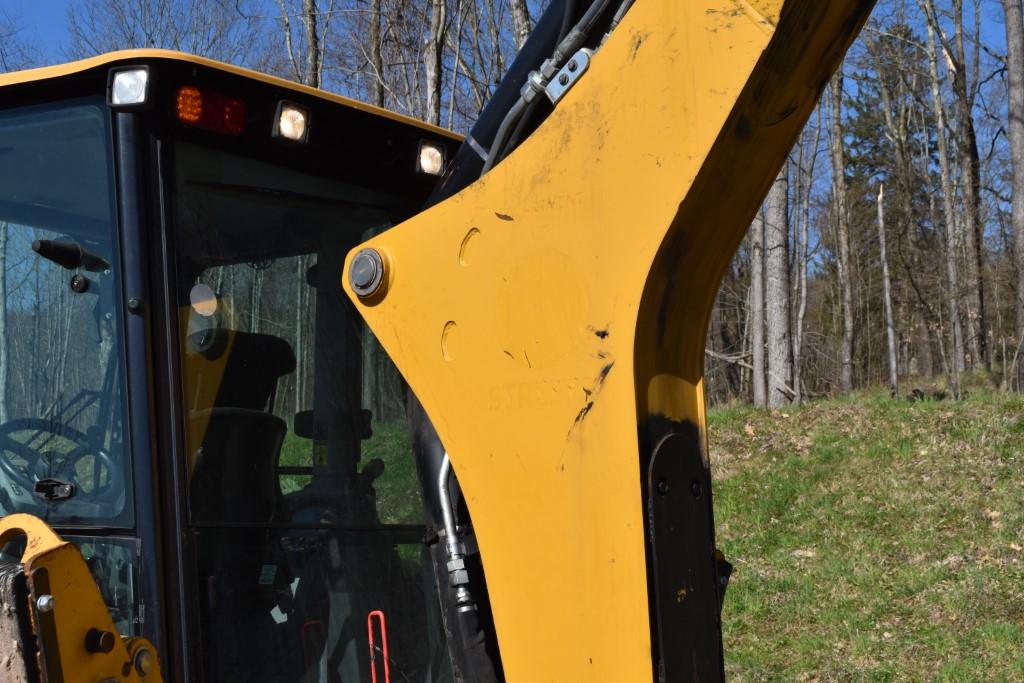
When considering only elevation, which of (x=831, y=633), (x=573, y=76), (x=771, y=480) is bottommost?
(x=831, y=633)

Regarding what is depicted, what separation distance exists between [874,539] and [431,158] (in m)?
5.99

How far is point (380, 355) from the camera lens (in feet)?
8.82

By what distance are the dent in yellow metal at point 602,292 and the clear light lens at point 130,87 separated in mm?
762

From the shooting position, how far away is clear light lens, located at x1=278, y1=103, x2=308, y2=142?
2.46 metres

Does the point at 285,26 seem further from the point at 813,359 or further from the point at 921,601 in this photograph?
the point at 813,359

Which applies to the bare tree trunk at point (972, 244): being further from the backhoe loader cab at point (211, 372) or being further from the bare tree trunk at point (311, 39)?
the backhoe loader cab at point (211, 372)

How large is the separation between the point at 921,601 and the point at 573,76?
5908mm

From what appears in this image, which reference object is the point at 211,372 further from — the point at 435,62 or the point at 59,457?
the point at 435,62

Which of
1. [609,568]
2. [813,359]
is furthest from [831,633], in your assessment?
[813,359]

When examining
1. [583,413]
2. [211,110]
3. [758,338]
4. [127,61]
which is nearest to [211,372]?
[211,110]

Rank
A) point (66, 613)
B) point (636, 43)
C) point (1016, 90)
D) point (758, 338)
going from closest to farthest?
1. point (636, 43)
2. point (66, 613)
3. point (1016, 90)
4. point (758, 338)

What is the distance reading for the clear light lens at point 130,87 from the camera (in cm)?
225

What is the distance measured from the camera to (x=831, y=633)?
667 centimetres

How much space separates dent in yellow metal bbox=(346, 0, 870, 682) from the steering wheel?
0.80m
